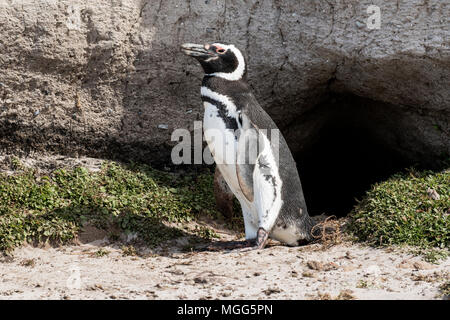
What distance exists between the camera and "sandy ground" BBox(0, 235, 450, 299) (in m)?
3.23

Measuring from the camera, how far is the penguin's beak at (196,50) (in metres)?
4.30

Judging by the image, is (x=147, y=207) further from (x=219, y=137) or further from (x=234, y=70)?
(x=234, y=70)

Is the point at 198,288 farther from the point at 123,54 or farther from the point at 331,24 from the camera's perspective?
the point at 331,24

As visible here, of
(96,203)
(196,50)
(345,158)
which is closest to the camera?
(196,50)

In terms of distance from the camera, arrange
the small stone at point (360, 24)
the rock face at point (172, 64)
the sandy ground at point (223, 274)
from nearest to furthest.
→ 1. the sandy ground at point (223, 274)
2. the rock face at point (172, 64)
3. the small stone at point (360, 24)

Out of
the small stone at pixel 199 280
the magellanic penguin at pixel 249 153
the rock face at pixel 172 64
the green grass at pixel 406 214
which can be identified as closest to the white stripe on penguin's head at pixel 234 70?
the magellanic penguin at pixel 249 153

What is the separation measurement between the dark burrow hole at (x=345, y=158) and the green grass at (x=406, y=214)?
1.02 metres

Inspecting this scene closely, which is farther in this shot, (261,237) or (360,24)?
(360,24)

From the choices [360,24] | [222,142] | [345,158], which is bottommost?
[345,158]

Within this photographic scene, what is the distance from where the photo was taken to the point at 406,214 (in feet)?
13.7

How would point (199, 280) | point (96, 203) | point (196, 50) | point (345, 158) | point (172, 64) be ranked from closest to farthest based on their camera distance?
point (199, 280)
point (196, 50)
point (96, 203)
point (172, 64)
point (345, 158)

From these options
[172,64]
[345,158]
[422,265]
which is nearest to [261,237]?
[422,265]

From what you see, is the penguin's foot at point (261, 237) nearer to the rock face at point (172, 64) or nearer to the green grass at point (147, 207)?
the green grass at point (147, 207)

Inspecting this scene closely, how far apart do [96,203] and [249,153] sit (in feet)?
4.03
